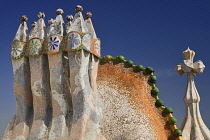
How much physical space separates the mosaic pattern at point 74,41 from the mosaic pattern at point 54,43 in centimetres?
48

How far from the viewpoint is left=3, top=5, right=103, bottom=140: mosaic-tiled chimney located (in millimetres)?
10602

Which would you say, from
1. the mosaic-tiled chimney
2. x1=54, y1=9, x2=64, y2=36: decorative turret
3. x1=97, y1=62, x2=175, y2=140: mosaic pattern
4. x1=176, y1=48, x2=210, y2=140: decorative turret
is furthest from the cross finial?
x1=54, y1=9, x2=64, y2=36: decorative turret

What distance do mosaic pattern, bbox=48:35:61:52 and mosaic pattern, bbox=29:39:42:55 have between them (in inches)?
19.3

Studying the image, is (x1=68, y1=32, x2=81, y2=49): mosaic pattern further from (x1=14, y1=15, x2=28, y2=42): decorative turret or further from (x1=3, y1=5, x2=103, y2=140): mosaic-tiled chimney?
(x1=14, y1=15, x2=28, y2=42): decorative turret

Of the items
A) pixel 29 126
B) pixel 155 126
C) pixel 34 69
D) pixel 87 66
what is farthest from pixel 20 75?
pixel 155 126

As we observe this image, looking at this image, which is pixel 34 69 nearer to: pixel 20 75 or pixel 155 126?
pixel 20 75

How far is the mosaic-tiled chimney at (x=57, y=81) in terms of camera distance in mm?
10602

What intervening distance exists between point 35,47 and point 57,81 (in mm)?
1593

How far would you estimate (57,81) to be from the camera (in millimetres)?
11008

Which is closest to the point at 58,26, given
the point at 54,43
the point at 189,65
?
the point at 54,43

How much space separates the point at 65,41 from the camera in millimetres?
11227

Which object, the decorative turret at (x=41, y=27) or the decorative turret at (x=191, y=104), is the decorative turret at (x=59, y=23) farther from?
the decorative turret at (x=191, y=104)

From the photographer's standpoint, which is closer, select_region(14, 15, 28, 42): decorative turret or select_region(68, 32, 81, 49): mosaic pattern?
select_region(68, 32, 81, 49): mosaic pattern

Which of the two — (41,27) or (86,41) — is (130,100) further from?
(41,27)
